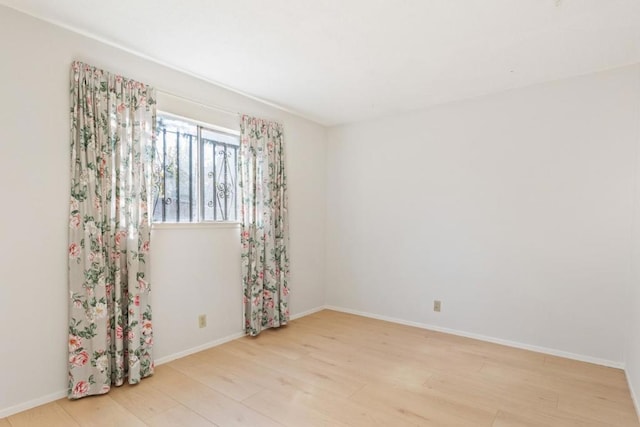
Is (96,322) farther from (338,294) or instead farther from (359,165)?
(359,165)

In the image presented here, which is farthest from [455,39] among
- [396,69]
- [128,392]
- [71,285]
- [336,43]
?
[128,392]

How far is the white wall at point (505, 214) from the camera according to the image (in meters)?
2.84

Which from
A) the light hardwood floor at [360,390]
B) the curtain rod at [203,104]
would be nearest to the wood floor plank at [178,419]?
the light hardwood floor at [360,390]

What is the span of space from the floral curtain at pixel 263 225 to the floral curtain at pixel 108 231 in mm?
992

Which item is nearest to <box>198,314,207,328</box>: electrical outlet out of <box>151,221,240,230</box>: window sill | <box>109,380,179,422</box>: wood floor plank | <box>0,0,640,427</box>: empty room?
<box>0,0,640,427</box>: empty room

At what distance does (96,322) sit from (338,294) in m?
2.90

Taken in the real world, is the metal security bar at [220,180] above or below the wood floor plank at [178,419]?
above

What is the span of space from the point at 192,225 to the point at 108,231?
717 millimetres

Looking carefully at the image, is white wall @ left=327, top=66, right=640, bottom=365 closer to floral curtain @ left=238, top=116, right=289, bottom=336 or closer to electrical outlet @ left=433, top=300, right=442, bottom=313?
electrical outlet @ left=433, top=300, right=442, bottom=313

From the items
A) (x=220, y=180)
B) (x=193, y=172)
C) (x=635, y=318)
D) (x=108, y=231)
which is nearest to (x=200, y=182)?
(x=193, y=172)

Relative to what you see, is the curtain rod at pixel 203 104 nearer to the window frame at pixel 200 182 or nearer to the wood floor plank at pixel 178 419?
the window frame at pixel 200 182

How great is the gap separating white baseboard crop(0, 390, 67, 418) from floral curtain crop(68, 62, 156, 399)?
0.09 meters

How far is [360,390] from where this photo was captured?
241 centimetres

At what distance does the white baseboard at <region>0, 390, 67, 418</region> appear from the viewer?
6.63ft
